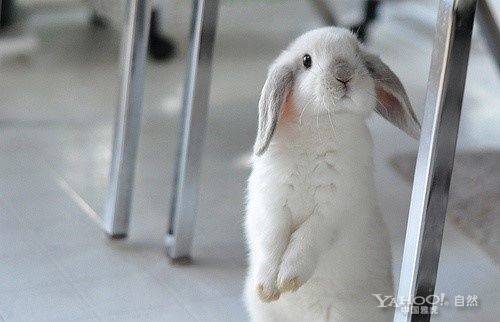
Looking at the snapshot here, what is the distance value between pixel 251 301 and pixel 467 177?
2.68 feet

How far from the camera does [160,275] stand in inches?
59.9

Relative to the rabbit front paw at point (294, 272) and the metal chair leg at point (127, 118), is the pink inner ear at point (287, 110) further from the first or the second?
the metal chair leg at point (127, 118)

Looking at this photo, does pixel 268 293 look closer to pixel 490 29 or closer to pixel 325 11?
pixel 490 29

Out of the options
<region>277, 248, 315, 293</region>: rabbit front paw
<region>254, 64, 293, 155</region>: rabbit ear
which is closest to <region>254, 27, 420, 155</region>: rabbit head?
<region>254, 64, 293, 155</region>: rabbit ear

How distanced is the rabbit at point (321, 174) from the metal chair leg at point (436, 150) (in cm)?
6

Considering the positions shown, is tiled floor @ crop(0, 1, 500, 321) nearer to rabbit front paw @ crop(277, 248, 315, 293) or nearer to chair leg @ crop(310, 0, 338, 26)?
chair leg @ crop(310, 0, 338, 26)

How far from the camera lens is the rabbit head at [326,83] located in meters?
1.12

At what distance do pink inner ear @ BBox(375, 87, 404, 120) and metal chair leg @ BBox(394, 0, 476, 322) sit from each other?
80 mm

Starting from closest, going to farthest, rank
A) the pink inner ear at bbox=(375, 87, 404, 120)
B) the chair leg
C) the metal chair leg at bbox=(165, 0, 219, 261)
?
1. the pink inner ear at bbox=(375, 87, 404, 120)
2. the metal chair leg at bbox=(165, 0, 219, 261)
3. the chair leg

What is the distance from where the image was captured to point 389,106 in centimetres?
120

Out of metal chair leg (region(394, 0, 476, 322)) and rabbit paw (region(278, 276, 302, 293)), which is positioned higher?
metal chair leg (region(394, 0, 476, 322))

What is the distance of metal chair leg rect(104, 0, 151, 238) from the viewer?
4.97ft

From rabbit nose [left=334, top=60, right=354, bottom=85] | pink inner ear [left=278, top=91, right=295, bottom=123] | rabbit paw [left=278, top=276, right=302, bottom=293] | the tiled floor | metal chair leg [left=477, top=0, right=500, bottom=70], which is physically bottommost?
the tiled floor

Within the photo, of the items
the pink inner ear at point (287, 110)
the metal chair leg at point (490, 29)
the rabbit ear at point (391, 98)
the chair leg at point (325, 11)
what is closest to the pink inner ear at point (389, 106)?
the rabbit ear at point (391, 98)
